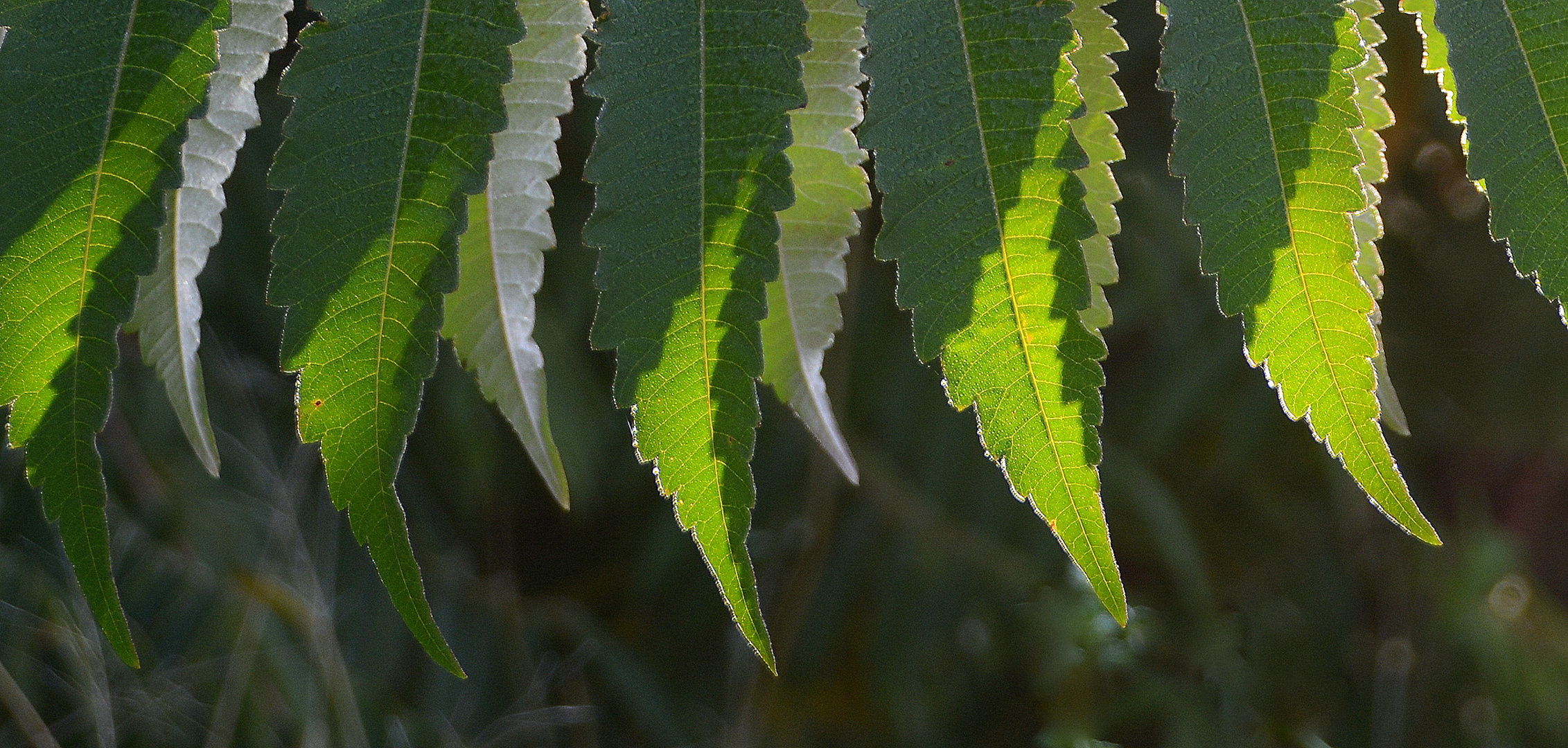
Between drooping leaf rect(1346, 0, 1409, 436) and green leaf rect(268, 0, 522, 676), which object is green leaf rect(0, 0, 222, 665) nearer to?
green leaf rect(268, 0, 522, 676)

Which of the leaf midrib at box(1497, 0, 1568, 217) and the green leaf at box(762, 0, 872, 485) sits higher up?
the leaf midrib at box(1497, 0, 1568, 217)

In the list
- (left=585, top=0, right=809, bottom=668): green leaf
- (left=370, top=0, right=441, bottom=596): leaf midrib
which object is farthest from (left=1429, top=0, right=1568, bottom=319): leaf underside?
(left=370, top=0, right=441, bottom=596): leaf midrib

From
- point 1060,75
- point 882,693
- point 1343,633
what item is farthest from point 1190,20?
point 1343,633

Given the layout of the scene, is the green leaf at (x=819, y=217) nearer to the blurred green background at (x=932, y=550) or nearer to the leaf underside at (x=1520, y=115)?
the leaf underside at (x=1520, y=115)

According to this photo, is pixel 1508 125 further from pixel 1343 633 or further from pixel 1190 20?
pixel 1343 633

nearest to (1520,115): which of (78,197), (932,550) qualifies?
(78,197)

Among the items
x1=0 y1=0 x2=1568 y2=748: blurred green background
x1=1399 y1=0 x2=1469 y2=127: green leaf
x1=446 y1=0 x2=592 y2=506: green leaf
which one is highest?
x1=1399 y1=0 x2=1469 y2=127: green leaf

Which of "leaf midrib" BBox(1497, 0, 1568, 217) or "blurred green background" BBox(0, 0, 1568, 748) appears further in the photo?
"blurred green background" BBox(0, 0, 1568, 748)
